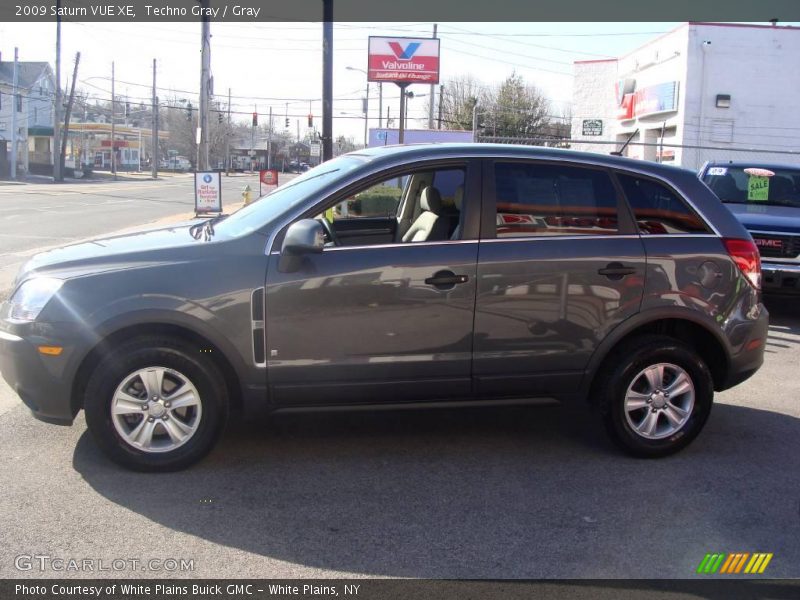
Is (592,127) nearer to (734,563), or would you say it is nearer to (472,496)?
(472,496)

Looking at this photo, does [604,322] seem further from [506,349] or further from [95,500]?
[95,500]

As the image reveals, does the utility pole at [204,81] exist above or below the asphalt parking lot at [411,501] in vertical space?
above

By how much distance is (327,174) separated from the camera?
516cm

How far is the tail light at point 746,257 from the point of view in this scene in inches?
203

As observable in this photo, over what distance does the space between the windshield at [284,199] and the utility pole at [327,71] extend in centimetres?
1031

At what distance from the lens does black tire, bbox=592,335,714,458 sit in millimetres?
4992

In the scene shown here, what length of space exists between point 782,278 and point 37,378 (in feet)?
26.4

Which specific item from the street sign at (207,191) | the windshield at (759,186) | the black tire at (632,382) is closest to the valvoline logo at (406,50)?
the street sign at (207,191)

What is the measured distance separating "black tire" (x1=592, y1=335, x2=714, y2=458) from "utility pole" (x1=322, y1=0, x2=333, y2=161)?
11.5 meters

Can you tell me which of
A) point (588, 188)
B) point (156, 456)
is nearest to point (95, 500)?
point (156, 456)

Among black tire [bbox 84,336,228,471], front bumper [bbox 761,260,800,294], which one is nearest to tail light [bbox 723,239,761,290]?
black tire [bbox 84,336,228,471]

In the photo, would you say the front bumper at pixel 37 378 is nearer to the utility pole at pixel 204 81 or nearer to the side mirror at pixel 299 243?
the side mirror at pixel 299 243

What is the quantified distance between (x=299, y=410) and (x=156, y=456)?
84 cm

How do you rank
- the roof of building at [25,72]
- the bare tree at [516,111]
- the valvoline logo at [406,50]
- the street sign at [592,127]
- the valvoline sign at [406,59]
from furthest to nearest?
the roof of building at [25,72]
the bare tree at [516,111]
the street sign at [592,127]
the valvoline logo at [406,50]
the valvoline sign at [406,59]
